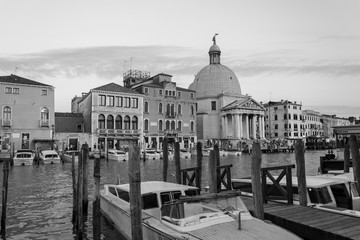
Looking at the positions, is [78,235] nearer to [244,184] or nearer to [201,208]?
[201,208]

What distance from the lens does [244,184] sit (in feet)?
38.3

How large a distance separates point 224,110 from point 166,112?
2139 centimetres

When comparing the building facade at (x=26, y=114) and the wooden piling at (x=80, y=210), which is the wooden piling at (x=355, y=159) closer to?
the wooden piling at (x=80, y=210)

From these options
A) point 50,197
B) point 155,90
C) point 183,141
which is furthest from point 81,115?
point 50,197

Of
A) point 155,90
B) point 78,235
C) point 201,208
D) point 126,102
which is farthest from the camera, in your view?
point 155,90

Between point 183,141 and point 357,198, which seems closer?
point 357,198

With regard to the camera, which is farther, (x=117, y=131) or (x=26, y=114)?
(x=117, y=131)

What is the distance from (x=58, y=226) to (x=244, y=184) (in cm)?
624

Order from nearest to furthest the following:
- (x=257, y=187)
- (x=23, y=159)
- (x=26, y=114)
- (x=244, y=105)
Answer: (x=257, y=187), (x=23, y=159), (x=26, y=114), (x=244, y=105)

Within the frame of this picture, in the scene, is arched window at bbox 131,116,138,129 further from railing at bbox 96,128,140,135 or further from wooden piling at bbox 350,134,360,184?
wooden piling at bbox 350,134,360,184

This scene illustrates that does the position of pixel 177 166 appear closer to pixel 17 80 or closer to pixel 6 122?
pixel 6 122

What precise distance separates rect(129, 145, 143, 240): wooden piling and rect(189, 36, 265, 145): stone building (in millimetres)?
65345

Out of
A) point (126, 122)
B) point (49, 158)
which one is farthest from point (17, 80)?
point (126, 122)

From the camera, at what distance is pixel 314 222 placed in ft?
24.8
